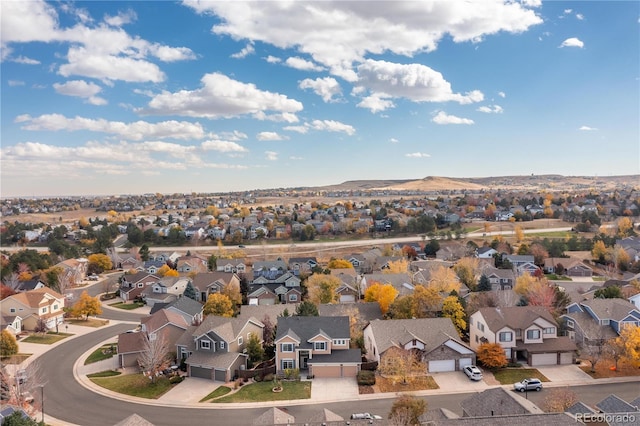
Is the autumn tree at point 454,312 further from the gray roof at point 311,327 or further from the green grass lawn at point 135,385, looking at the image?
the green grass lawn at point 135,385

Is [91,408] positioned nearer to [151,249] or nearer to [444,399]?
[444,399]

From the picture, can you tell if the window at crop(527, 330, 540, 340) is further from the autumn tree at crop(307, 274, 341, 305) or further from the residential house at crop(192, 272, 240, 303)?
the residential house at crop(192, 272, 240, 303)

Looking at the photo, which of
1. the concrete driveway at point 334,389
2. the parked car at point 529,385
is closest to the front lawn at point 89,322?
the concrete driveway at point 334,389

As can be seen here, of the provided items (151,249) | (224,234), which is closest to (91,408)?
(151,249)

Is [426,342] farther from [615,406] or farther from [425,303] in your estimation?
[615,406]

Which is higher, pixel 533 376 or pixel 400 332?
pixel 400 332

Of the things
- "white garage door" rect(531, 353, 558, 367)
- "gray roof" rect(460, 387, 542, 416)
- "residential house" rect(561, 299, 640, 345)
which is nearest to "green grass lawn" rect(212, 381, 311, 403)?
"gray roof" rect(460, 387, 542, 416)
